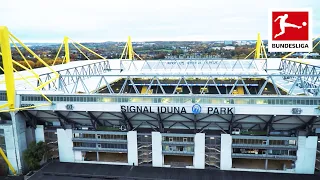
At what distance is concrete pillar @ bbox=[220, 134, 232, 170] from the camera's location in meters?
41.5

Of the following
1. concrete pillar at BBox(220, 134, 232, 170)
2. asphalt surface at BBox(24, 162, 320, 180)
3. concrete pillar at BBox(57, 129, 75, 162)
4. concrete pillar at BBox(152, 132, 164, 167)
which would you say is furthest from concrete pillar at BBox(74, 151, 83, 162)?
concrete pillar at BBox(220, 134, 232, 170)

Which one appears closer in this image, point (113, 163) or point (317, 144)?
point (317, 144)

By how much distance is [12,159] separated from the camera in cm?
4362

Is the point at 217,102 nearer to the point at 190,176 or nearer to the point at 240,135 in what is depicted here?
the point at 240,135

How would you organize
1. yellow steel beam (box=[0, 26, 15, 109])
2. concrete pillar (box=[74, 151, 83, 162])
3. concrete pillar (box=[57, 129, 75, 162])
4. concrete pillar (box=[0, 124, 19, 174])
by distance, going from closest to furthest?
yellow steel beam (box=[0, 26, 15, 109]), concrete pillar (box=[0, 124, 19, 174]), concrete pillar (box=[57, 129, 75, 162]), concrete pillar (box=[74, 151, 83, 162])

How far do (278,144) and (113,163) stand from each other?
27291 millimetres

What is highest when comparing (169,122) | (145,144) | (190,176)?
(169,122)

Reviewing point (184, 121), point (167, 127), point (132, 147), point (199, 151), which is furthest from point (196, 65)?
point (132, 147)

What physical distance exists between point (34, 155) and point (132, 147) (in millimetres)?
15992

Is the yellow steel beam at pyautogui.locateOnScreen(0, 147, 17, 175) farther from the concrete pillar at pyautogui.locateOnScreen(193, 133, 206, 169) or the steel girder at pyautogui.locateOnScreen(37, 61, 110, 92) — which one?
the concrete pillar at pyautogui.locateOnScreen(193, 133, 206, 169)

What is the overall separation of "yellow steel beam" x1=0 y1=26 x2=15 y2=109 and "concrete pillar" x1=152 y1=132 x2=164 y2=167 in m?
23.0

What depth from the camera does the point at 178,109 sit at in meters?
39.9

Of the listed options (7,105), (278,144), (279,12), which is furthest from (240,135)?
(7,105)

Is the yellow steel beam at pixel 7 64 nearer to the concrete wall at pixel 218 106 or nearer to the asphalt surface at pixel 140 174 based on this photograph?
the concrete wall at pixel 218 106
